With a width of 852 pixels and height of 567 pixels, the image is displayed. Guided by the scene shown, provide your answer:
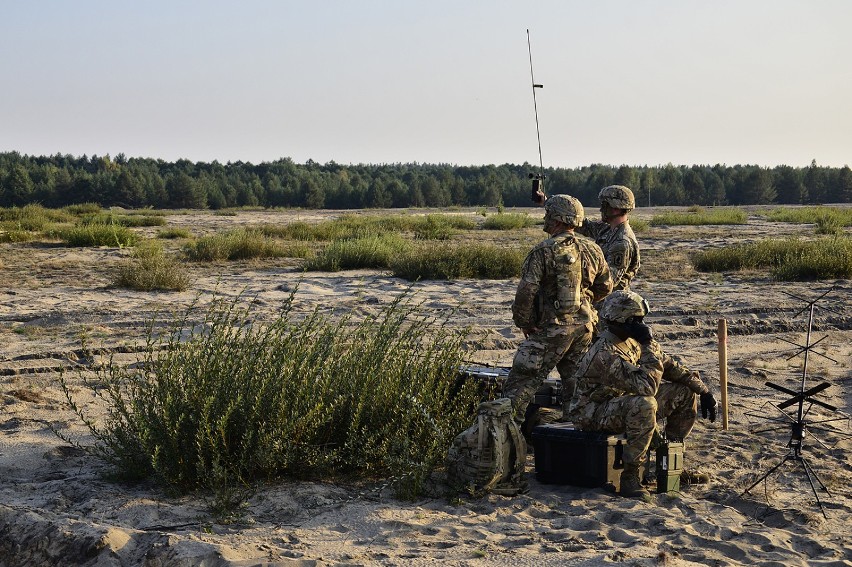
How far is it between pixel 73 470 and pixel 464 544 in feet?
8.38

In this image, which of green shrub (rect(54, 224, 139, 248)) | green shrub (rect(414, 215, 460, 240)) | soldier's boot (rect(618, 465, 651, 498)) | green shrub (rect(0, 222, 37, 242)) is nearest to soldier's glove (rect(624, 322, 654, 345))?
soldier's boot (rect(618, 465, 651, 498))

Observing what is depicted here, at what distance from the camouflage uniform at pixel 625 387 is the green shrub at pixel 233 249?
12131 mm

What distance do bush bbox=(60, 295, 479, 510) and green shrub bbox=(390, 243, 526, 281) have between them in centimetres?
878

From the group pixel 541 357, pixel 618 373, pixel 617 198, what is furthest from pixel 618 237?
pixel 618 373

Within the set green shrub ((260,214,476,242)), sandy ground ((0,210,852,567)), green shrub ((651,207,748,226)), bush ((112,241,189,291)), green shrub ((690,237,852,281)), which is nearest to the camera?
sandy ground ((0,210,852,567))

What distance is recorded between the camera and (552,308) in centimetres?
645

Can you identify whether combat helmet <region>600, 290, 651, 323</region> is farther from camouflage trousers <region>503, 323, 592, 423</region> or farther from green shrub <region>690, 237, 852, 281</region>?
green shrub <region>690, 237, 852, 281</region>

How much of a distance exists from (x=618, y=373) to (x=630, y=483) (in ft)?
2.06

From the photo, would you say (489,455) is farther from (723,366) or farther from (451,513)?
(723,366)

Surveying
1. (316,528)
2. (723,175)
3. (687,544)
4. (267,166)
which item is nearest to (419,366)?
(316,528)

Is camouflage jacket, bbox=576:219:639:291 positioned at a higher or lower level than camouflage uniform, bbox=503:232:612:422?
higher

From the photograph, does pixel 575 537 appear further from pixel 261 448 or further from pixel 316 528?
pixel 261 448

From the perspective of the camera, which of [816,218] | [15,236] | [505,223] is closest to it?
[15,236]

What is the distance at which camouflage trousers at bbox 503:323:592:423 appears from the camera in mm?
6344
